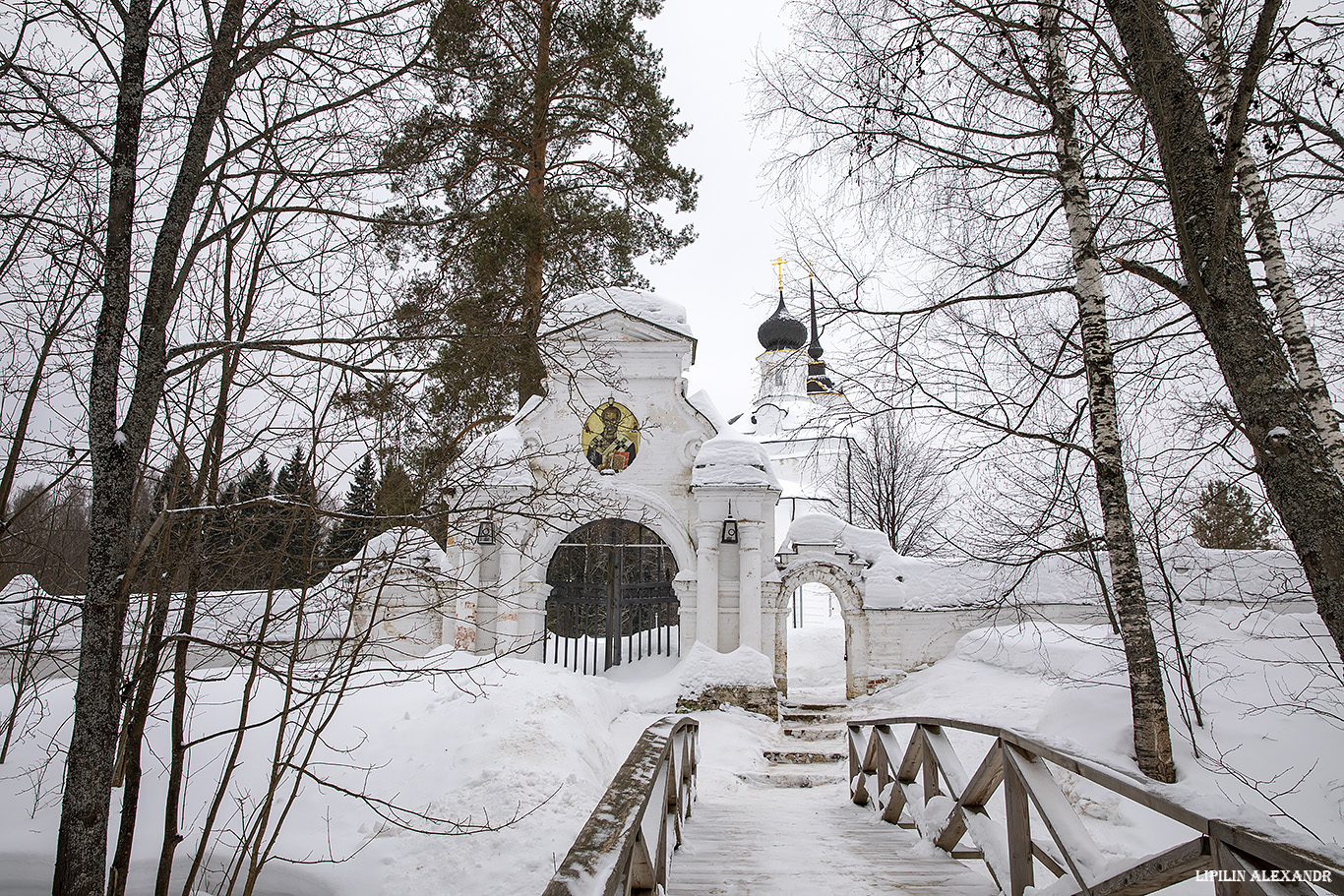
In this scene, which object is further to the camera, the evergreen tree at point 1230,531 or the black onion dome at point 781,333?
the black onion dome at point 781,333

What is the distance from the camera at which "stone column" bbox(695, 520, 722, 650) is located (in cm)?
1343

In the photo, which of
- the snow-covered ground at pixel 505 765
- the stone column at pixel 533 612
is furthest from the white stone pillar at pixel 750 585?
the stone column at pixel 533 612

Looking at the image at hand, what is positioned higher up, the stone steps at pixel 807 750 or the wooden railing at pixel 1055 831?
the wooden railing at pixel 1055 831

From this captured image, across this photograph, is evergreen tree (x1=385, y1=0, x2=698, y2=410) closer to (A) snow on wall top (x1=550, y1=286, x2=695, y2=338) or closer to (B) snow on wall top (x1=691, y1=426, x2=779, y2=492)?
(A) snow on wall top (x1=550, y1=286, x2=695, y2=338)

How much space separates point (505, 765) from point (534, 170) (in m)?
8.82

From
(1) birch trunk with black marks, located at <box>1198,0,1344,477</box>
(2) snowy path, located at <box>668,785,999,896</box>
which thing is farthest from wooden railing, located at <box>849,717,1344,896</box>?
(1) birch trunk with black marks, located at <box>1198,0,1344,477</box>

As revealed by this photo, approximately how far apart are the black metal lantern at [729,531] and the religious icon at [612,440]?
2.20m

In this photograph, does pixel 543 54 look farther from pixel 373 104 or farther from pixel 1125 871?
Answer: pixel 1125 871

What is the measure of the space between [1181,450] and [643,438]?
9.46 metres

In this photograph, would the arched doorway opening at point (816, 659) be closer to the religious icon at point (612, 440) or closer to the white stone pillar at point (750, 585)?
the white stone pillar at point (750, 585)

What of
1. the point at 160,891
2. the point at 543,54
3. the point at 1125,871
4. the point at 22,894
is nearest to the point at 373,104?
the point at 160,891

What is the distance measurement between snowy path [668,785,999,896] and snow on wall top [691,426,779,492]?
24.2 feet

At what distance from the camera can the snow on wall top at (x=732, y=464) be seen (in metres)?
13.4

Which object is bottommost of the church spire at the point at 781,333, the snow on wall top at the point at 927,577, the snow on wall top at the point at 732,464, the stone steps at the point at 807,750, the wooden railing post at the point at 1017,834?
the stone steps at the point at 807,750
